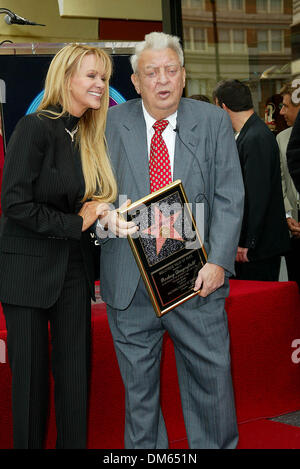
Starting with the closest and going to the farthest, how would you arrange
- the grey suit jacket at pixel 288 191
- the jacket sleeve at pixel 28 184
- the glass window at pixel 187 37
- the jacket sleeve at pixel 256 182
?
the jacket sleeve at pixel 28 184 → the jacket sleeve at pixel 256 182 → the grey suit jacket at pixel 288 191 → the glass window at pixel 187 37

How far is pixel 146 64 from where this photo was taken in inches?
82.3

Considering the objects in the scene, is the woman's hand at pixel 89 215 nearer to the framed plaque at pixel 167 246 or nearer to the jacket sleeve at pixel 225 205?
the framed plaque at pixel 167 246

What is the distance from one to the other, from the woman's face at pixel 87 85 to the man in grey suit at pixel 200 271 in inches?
4.9

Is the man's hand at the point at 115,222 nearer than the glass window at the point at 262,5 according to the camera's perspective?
Yes

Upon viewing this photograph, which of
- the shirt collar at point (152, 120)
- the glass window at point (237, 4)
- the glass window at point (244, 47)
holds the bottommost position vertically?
the shirt collar at point (152, 120)

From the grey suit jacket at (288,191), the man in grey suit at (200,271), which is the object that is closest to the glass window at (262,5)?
the grey suit jacket at (288,191)

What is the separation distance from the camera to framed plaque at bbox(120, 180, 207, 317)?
2.00m

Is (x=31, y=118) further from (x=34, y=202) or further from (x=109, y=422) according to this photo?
(x=109, y=422)

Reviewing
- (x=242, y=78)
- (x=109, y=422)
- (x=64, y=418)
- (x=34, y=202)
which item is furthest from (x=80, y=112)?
(x=242, y=78)

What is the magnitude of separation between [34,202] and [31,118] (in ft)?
0.88

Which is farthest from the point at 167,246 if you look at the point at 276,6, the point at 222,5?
the point at 222,5

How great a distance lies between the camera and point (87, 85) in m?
2.07

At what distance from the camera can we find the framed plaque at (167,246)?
6.57 feet

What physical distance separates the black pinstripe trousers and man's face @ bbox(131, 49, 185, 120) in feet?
1.98
